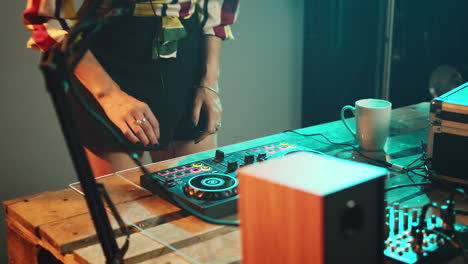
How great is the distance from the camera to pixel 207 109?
5.60ft

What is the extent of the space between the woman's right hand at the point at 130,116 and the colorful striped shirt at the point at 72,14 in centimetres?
21

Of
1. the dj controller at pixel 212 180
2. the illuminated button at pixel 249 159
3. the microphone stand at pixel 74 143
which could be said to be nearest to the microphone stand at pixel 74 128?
the microphone stand at pixel 74 143

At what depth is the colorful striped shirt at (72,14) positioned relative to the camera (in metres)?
1.33

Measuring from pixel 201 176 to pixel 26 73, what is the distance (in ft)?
5.63

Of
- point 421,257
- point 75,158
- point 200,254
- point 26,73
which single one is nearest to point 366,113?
point 421,257

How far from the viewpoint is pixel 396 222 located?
1.03m

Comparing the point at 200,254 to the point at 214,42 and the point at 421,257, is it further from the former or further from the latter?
the point at 214,42

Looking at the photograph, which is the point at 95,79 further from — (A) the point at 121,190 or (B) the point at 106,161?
(A) the point at 121,190

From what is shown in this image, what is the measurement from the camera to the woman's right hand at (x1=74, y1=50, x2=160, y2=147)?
4.60 ft

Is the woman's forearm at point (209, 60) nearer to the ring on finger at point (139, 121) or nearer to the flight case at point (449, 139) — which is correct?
the ring on finger at point (139, 121)

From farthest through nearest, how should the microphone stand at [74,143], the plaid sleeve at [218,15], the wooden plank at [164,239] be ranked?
the plaid sleeve at [218,15] < the wooden plank at [164,239] < the microphone stand at [74,143]

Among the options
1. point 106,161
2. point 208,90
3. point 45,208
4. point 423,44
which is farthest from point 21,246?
point 423,44

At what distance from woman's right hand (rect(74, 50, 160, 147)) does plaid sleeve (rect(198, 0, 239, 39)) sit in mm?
395

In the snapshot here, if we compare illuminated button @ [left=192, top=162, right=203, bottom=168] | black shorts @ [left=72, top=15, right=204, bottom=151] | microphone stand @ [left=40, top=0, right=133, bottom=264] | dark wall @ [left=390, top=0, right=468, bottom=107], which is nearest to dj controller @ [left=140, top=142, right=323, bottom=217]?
illuminated button @ [left=192, top=162, right=203, bottom=168]
